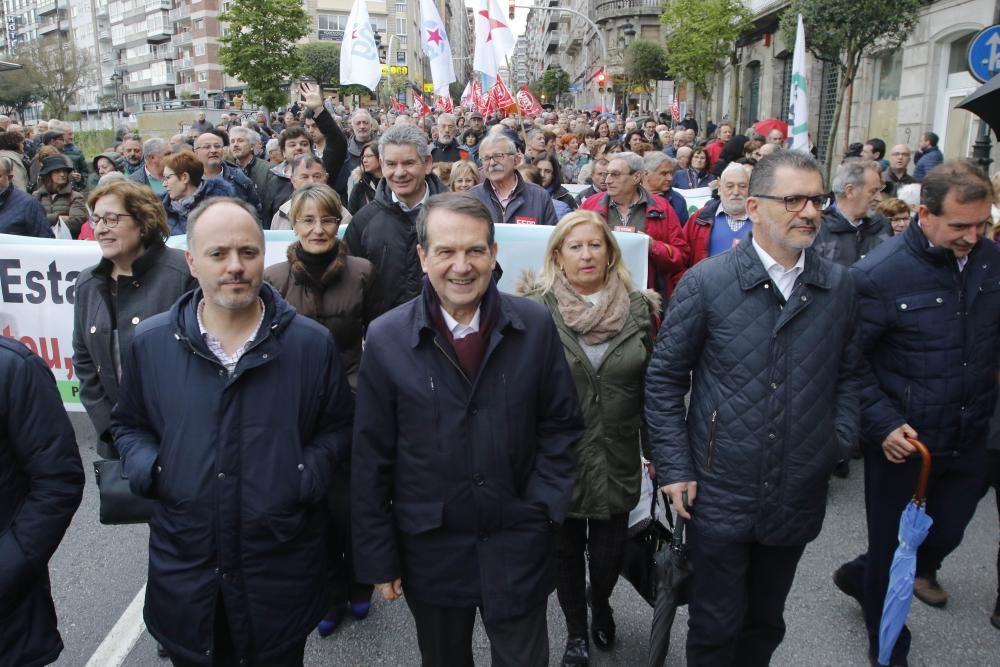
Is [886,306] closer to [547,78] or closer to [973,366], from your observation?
Answer: [973,366]

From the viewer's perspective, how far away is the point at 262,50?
33719 mm

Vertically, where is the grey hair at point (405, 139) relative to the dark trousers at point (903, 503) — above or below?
above

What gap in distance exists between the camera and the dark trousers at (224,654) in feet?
8.07

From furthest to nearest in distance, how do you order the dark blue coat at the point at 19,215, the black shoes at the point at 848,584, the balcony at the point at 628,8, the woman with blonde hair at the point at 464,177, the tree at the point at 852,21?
the balcony at the point at 628,8
the tree at the point at 852,21
the woman with blonde hair at the point at 464,177
the dark blue coat at the point at 19,215
the black shoes at the point at 848,584

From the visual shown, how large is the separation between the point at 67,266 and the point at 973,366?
5600 mm

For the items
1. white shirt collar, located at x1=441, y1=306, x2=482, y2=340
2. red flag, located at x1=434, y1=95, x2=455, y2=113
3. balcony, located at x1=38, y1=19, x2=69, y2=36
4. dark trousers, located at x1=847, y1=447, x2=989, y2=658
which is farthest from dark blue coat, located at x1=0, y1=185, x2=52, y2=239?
balcony, located at x1=38, y1=19, x2=69, y2=36

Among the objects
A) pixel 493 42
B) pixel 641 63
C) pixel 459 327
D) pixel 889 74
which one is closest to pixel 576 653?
pixel 459 327

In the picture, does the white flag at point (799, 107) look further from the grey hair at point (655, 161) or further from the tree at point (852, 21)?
the tree at point (852, 21)

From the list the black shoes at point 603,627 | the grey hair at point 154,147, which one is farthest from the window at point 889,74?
the black shoes at point 603,627

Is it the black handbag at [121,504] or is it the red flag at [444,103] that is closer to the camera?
the black handbag at [121,504]

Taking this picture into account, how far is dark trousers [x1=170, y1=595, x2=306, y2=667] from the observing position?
8.07ft

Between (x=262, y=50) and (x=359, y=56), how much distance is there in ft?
84.7

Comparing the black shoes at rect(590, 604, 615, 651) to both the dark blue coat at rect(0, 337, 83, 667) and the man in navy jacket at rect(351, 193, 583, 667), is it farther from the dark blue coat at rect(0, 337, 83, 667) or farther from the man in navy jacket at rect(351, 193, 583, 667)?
the dark blue coat at rect(0, 337, 83, 667)

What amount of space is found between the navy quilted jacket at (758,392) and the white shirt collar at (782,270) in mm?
27
